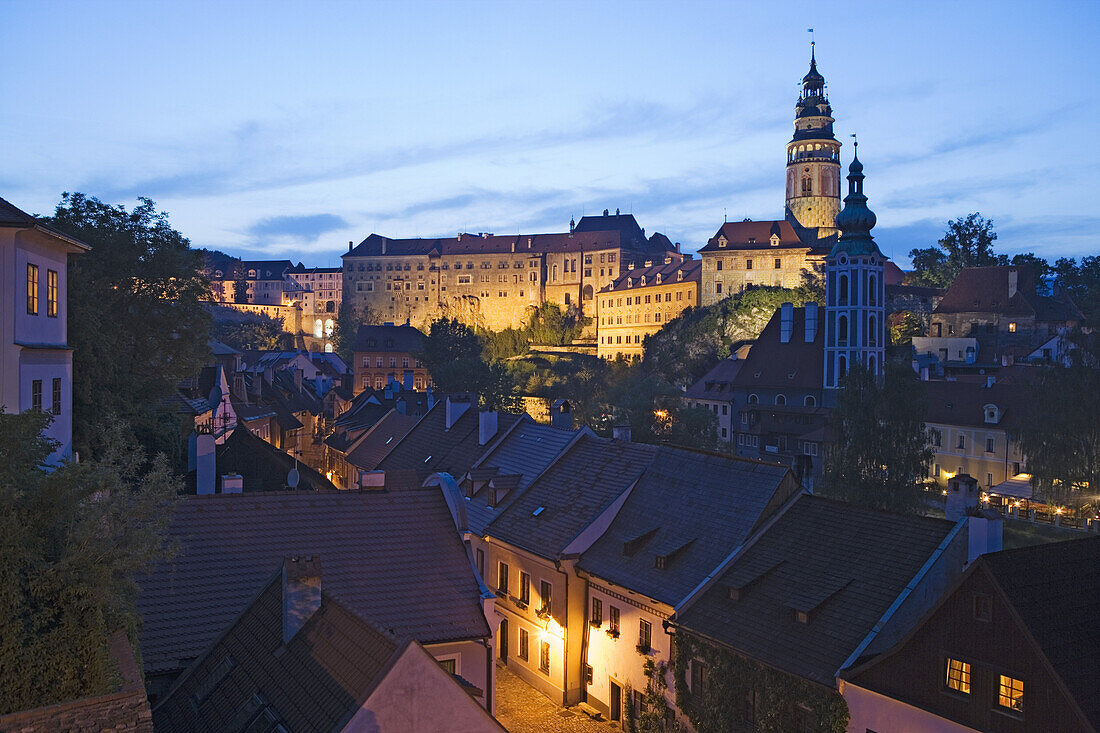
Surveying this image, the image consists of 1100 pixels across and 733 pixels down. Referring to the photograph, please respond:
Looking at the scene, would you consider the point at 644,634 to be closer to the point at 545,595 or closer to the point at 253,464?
the point at 545,595

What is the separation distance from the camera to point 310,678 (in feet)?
44.3

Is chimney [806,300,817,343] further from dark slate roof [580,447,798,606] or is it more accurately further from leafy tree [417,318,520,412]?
dark slate roof [580,447,798,606]

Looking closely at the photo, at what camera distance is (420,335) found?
362 ft

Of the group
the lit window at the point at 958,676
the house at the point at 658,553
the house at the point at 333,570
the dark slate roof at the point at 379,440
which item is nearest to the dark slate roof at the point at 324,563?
the house at the point at 333,570

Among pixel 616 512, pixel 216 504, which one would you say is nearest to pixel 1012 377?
pixel 616 512

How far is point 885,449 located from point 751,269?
7268 centimetres

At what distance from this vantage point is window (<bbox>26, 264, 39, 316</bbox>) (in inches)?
836

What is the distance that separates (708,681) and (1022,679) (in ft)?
23.6

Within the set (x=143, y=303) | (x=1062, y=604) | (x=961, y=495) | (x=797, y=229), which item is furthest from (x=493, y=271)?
(x=1062, y=604)

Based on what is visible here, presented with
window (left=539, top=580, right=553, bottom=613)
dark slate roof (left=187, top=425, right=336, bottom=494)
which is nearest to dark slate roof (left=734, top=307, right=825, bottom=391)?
dark slate roof (left=187, top=425, right=336, bottom=494)

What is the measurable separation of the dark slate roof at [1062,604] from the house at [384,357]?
3658 inches

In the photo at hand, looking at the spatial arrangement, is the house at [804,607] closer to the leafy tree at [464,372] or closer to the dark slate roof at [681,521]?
the dark slate roof at [681,521]

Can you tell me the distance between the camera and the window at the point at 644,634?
78.2 feet

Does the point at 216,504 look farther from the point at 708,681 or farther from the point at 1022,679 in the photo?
the point at 1022,679
